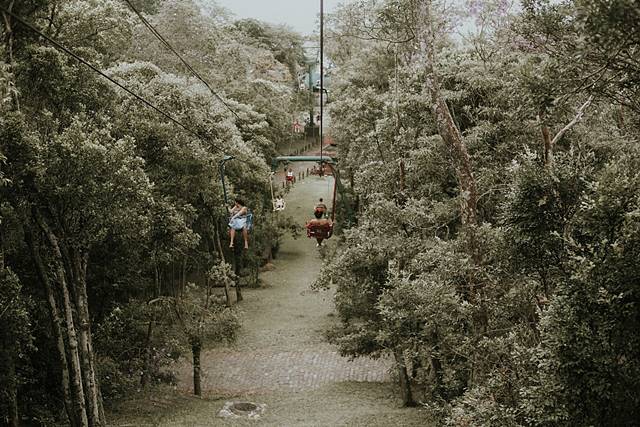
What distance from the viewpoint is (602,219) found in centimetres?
667

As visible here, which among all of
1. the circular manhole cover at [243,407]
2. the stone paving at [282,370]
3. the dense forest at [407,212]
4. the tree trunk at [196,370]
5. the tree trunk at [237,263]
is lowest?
the stone paving at [282,370]

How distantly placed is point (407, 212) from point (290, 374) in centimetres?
1056

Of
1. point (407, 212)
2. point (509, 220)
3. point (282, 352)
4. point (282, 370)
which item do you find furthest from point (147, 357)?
point (509, 220)

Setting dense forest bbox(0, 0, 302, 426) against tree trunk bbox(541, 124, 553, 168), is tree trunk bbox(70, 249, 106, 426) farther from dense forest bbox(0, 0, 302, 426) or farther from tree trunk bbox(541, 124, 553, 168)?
tree trunk bbox(541, 124, 553, 168)

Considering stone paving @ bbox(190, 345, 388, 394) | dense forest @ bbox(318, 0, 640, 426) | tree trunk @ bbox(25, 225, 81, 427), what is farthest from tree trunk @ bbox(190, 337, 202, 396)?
tree trunk @ bbox(25, 225, 81, 427)

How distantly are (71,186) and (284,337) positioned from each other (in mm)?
18985

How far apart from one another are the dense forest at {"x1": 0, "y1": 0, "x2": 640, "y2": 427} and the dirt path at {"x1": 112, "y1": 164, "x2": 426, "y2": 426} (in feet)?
4.17

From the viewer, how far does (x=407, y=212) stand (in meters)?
16.5

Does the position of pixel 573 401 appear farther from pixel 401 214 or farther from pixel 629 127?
pixel 401 214

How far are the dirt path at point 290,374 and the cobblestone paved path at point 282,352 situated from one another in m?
0.03

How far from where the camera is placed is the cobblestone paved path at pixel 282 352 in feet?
78.6

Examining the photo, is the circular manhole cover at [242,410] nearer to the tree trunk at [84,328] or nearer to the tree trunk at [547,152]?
the tree trunk at [84,328]

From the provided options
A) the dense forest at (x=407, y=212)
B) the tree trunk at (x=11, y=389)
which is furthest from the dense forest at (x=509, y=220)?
the tree trunk at (x=11, y=389)

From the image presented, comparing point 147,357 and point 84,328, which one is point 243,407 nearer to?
point 147,357
